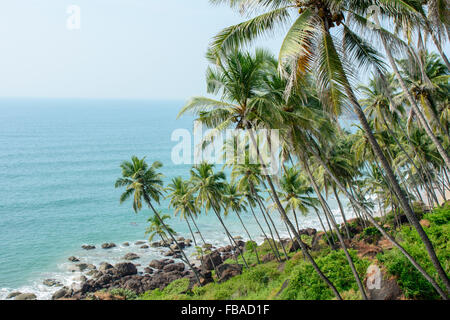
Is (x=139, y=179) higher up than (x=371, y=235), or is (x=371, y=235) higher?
(x=139, y=179)

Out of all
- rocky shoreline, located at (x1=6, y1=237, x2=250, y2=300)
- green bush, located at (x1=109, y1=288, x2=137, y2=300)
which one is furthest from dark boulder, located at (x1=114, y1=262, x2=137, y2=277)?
green bush, located at (x1=109, y1=288, x2=137, y2=300)

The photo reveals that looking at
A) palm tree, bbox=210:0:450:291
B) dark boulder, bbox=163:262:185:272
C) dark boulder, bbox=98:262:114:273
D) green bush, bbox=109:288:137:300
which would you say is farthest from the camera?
dark boulder, bbox=163:262:185:272

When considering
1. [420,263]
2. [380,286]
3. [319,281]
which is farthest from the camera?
[319,281]

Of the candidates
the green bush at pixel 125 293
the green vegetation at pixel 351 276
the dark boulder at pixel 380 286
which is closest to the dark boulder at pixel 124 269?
the green bush at pixel 125 293

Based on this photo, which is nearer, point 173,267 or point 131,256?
point 173,267

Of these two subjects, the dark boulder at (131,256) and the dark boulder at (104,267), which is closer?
the dark boulder at (104,267)

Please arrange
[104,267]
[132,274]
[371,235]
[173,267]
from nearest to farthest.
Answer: [371,235]
[132,274]
[104,267]
[173,267]

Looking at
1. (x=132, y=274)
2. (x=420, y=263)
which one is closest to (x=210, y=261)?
(x=132, y=274)

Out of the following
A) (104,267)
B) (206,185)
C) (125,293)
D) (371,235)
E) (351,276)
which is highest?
(206,185)

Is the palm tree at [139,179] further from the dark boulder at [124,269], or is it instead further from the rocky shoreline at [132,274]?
the dark boulder at [124,269]

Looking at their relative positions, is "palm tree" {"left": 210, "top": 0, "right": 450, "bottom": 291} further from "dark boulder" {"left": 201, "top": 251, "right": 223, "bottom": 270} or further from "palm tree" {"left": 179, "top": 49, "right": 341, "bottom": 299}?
"dark boulder" {"left": 201, "top": 251, "right": 223, "bottom": 270}

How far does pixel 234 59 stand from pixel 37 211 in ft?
158

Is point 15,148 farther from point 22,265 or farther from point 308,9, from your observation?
point 308,9

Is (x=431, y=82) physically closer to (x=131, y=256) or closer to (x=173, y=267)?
(x=173, y=267)
